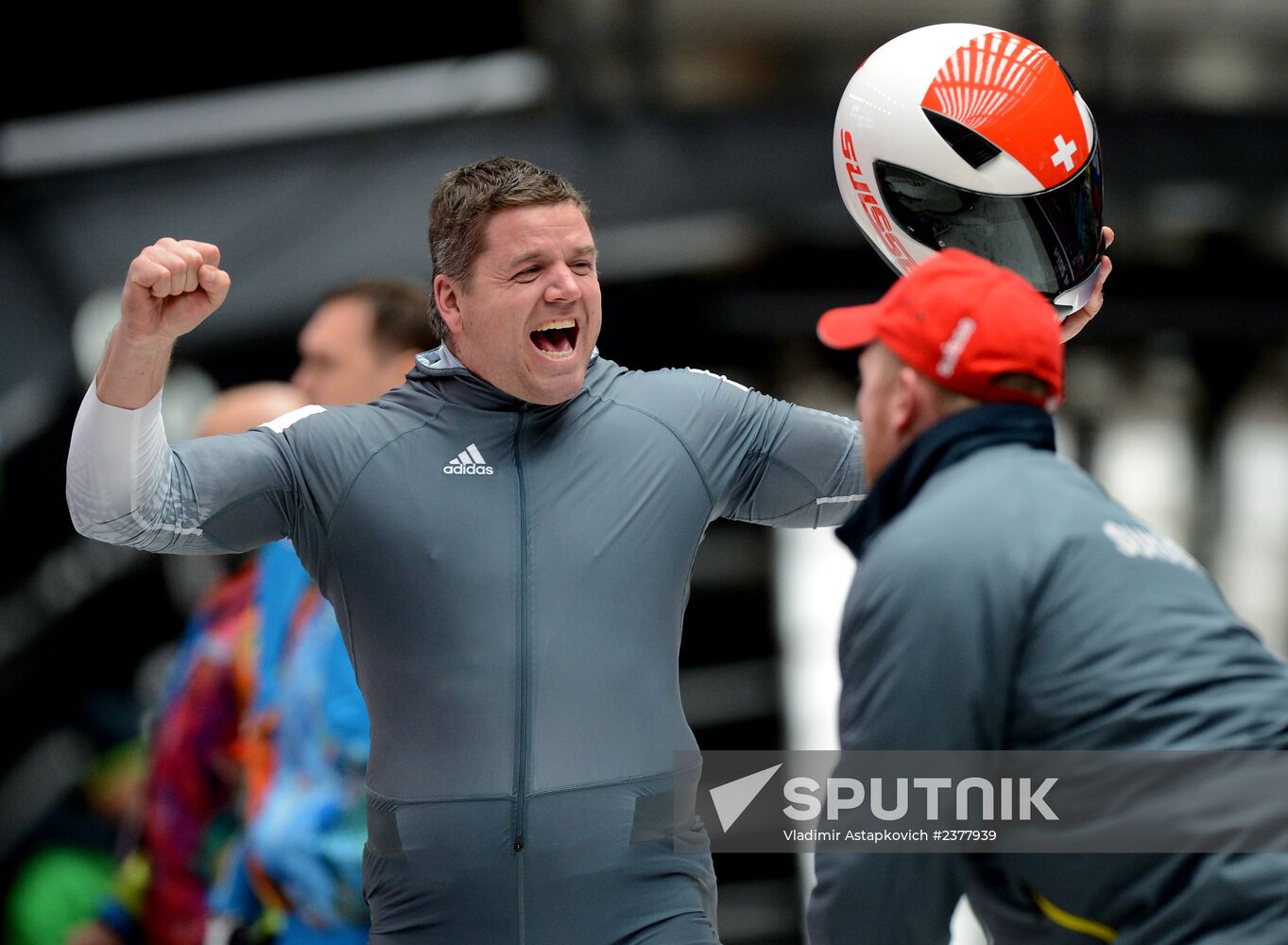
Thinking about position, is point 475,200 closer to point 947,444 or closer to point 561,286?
point 561,286

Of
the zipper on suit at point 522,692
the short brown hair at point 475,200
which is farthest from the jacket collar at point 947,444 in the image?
the short brown hair at point 475,200

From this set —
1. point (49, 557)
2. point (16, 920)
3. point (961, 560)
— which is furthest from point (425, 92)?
point (961, 560)

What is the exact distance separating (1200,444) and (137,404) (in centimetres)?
690

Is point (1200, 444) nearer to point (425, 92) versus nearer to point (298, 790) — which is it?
point (425, 92)

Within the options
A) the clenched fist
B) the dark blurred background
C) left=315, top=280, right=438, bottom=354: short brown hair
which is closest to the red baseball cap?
the clenched fist

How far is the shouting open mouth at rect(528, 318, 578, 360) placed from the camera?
2.86 meters

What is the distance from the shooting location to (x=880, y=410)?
236 cm

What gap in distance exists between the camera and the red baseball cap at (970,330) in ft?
7.45

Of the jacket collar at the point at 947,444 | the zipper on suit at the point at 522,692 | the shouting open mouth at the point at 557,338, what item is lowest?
the zipper on suit at the point at 522,692

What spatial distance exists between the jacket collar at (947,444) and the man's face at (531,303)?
71 cm

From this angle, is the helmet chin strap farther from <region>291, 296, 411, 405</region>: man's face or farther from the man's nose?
<region>291, 296, 411, 405</region>: man's face

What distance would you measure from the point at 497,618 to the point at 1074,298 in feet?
3.55

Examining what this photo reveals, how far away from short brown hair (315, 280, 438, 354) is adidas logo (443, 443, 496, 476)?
1.13 m

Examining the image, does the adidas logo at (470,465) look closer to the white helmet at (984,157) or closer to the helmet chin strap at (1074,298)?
the white helmet at (984,157)
